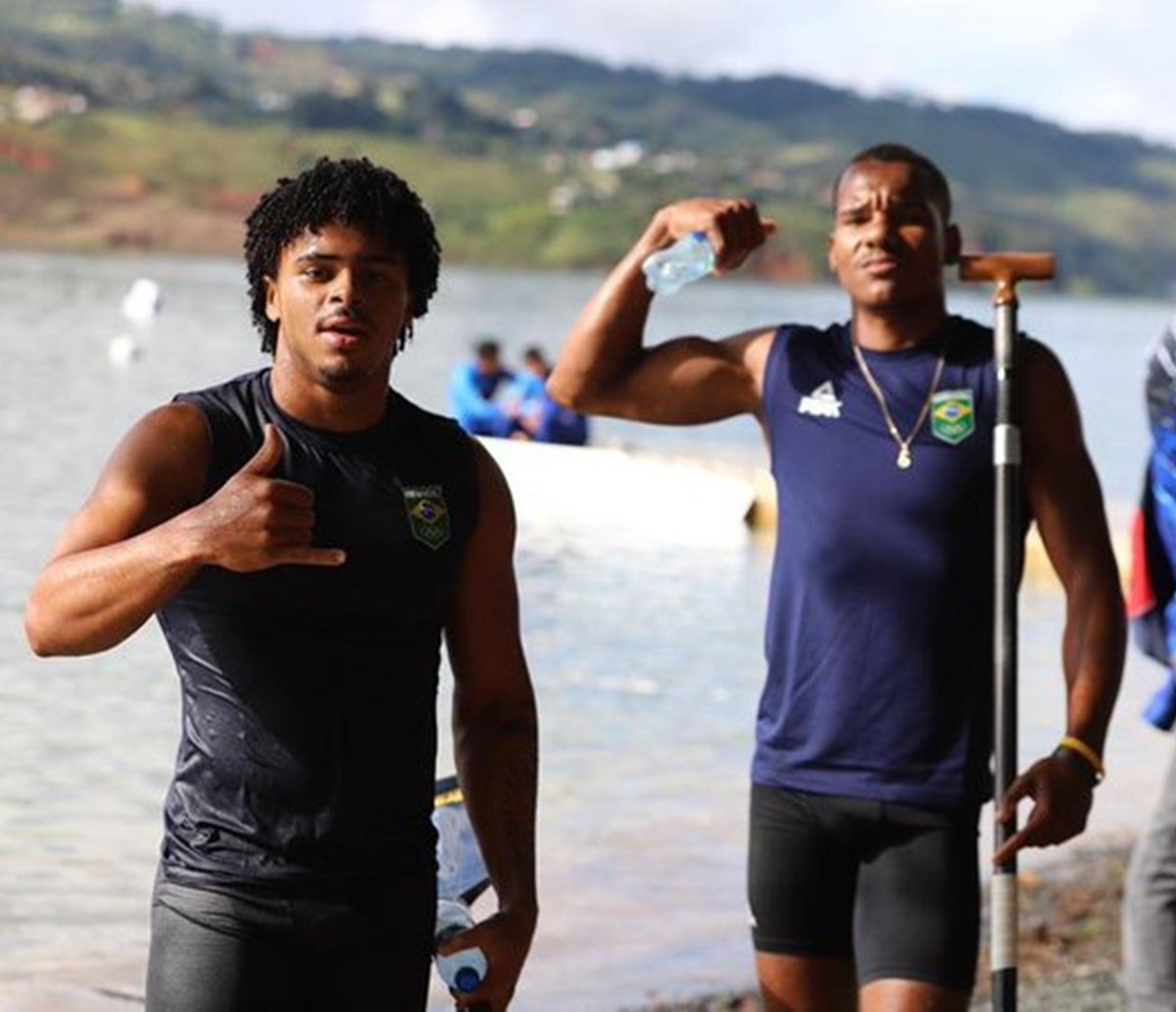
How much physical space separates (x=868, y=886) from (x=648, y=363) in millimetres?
1212

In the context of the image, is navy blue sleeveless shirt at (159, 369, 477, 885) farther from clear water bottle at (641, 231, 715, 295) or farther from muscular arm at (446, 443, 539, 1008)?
clear water bottle at (641, 231, 715, 295)

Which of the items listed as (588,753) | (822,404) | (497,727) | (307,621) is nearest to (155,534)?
(307,621)

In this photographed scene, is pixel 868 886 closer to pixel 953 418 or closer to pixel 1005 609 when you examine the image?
pixel 1005 609

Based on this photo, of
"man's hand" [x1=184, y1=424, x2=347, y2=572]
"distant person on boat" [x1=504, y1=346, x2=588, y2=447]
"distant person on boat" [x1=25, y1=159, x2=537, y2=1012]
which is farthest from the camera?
"distant person on boat" [x1=504, y1=346, x2=588, y2=447]

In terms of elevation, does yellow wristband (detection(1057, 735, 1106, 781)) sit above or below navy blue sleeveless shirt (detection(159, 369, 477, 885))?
below

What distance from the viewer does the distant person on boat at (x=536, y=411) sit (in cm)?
2702

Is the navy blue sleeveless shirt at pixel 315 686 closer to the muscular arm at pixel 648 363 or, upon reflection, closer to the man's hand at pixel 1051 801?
the man's hand at pixel 1051 801

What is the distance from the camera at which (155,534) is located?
12.1ft

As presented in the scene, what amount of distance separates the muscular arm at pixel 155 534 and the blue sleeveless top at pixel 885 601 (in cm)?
162

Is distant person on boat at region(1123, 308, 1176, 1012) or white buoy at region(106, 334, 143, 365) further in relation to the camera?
white buoy at region(106, 334, 143, 365)

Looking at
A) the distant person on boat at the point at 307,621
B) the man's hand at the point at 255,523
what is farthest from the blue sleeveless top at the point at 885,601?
the man's hand at the point at 255,523

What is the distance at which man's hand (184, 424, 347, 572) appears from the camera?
362cm

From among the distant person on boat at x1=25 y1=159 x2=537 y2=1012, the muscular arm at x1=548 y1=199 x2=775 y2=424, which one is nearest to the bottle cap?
the distant person on boat at x1=25 y1=159 x2=537 y2=1012

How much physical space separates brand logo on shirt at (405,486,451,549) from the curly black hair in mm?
301
